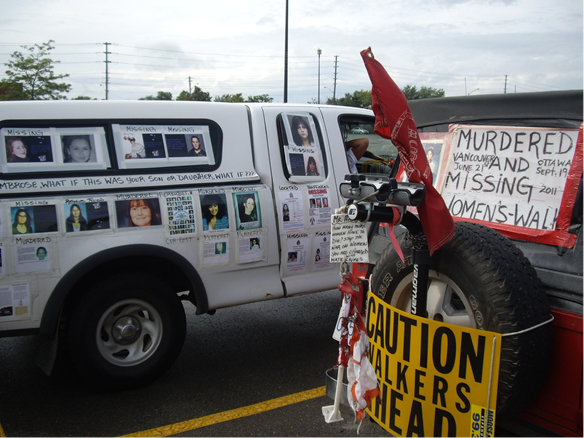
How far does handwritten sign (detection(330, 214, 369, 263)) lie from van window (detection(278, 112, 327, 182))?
73.0 inches

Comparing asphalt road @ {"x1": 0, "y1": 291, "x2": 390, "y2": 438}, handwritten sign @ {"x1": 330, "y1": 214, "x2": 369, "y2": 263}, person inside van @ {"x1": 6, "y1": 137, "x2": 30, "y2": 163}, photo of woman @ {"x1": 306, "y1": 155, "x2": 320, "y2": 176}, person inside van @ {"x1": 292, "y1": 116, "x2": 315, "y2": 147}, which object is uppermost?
person inside van @ {"x1": 292, "y1": 116, "x2": 315, "y2": 147}

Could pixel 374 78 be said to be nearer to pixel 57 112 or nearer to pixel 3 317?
pixel 57 112

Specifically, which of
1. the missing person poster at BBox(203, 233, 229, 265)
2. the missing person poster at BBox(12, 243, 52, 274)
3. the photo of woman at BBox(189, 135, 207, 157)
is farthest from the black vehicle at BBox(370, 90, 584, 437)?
the missing person poster at BBox(12, 243, 52, 274)

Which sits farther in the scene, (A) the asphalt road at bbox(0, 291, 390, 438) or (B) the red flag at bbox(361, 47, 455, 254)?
(A) the asphalt road at bbox(0, 291, 390, 438)

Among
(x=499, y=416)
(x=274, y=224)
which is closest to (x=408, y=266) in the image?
(x=499, y=416)

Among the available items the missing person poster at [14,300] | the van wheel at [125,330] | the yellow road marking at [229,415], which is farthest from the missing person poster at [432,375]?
the missing person poster at [14,300]

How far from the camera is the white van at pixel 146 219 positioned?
3.19 metres

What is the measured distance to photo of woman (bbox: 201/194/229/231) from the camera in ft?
11.9

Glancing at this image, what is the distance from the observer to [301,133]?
416 cm

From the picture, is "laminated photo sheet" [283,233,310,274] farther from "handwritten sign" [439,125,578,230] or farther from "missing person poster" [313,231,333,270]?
"handwritten sign" [439,125,578,230]

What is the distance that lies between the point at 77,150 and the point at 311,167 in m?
1.80

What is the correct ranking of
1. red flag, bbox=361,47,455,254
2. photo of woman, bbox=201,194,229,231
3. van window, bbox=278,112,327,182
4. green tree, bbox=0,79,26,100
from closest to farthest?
1. red flag, bbox=361,47,455,254
2. photo of woman, bbox=201,194,229,231
3. van window, bbox=278,112,327,182
4. green tree, bbox=0,79,26,100

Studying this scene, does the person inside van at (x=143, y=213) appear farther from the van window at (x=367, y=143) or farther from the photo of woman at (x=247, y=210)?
the van window at (x=367, y=143)

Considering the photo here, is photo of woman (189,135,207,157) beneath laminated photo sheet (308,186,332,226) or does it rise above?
above
